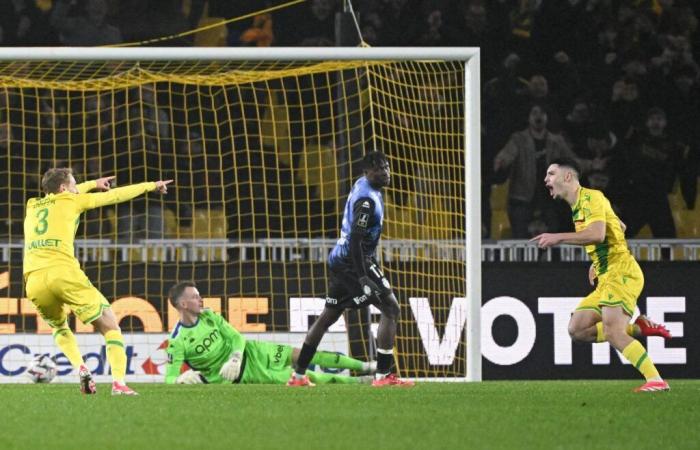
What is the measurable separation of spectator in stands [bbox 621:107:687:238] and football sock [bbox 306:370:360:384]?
161 inches

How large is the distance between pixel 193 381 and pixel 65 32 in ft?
17.2

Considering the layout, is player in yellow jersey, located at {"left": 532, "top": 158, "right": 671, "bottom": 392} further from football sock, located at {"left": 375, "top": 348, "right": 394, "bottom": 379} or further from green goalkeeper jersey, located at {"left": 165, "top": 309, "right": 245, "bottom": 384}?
green goalkeeper jersey, located at {"left": 165, "top": 309, "right": 245, "bottom": 384}

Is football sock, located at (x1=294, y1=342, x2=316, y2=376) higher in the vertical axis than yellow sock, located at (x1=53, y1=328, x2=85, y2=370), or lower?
lower

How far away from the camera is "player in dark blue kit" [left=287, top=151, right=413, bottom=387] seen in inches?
423

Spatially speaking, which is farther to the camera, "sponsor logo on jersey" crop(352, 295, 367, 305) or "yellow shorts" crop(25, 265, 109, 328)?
"sponsor logo on jersey" crop(352, 295, 367, 305)

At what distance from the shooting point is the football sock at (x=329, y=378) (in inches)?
485

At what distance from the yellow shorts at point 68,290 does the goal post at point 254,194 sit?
269 cm

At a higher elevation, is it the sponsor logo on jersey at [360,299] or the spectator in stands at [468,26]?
the spectator in stands at [468,26]

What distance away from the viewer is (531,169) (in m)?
14.9

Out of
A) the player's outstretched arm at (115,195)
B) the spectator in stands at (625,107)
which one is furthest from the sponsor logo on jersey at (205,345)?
the spectator in stands at (625,107)

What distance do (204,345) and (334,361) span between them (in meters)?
1.11

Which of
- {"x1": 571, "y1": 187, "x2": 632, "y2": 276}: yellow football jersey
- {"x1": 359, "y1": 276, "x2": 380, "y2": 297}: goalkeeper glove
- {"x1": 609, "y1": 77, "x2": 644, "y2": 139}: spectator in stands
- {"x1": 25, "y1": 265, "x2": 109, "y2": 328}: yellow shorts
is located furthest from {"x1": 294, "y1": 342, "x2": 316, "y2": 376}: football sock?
{"x1": 609, "y1": 77, "x2": 644, "y2": 139}: spectator in stands

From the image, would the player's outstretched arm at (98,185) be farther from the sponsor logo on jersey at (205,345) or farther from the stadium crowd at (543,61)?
the stadium crowd at (543,61)

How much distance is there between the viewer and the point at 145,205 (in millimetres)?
14477
